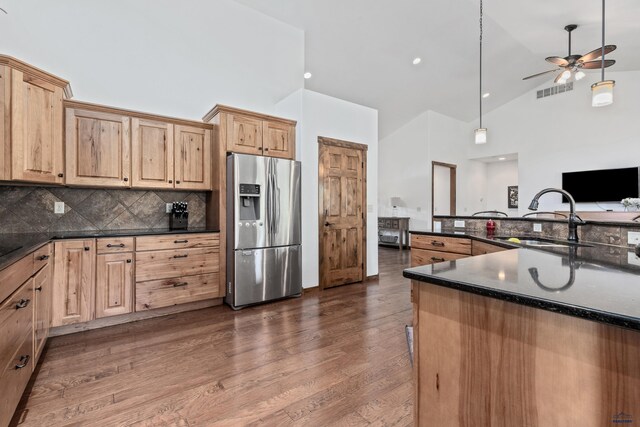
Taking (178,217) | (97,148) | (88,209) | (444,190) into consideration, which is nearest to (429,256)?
(178,217)

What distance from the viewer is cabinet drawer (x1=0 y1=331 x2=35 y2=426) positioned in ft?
4.40

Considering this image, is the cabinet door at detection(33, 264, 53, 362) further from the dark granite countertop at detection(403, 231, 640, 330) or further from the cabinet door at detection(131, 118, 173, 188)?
the dark granite countertop at detection(403, 231, 640, 330)

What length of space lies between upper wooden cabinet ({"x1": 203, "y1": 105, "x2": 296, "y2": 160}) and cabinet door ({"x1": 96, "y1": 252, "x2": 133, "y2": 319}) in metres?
1.55

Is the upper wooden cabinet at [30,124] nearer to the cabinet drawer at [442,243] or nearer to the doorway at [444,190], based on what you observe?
the cabinet drawer at [442,243]

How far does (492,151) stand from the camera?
832cm

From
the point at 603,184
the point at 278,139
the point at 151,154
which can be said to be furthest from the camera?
the point at 603,184

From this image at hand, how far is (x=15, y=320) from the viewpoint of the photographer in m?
1.54

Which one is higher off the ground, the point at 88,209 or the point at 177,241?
the point at 88,209

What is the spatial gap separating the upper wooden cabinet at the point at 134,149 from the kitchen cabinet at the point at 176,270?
67 centimetres

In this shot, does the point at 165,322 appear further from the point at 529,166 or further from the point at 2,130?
the point at 529,166

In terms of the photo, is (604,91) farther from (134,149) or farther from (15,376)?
(15,376)

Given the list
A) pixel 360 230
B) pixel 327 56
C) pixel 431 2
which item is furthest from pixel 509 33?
pixel 360 230

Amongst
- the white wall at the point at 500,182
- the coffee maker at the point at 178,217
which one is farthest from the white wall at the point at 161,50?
the white wall at the point at 500,182

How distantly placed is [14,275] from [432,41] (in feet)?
19.7
